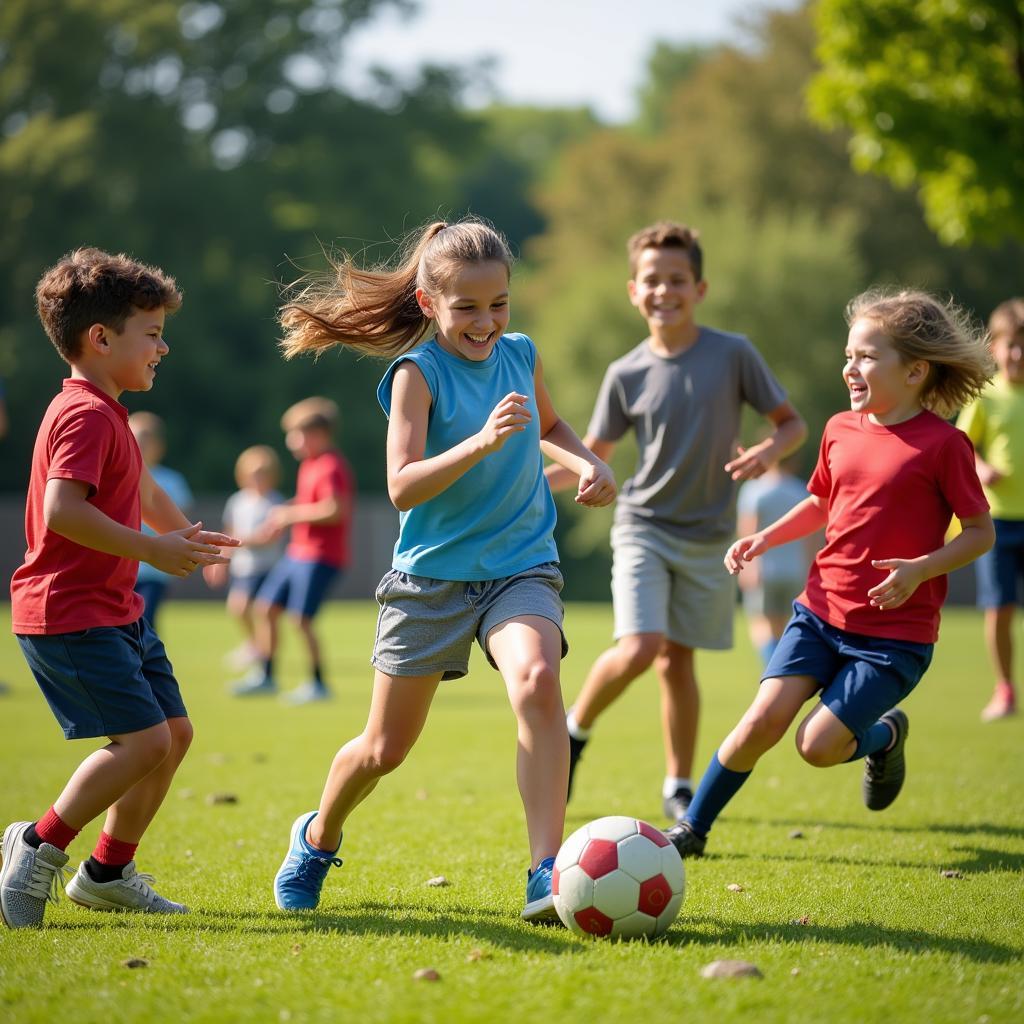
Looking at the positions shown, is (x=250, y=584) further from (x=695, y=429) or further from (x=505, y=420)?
(x=505, y=420)

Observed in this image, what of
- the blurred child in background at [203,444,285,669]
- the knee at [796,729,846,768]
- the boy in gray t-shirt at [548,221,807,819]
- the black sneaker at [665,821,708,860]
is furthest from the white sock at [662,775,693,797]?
the blurred child in background at [203,444,285,669]

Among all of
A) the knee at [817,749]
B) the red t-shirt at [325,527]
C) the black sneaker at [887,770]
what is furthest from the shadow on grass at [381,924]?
the red t-shirt at [325,527]

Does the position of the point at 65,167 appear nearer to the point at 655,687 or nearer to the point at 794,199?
the point at 794,199

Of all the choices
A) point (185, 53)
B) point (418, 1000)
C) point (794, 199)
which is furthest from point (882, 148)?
point (185, 53)

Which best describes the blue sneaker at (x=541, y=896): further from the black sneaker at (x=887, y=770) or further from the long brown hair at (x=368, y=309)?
the black sneaker at (x=887, y=770)

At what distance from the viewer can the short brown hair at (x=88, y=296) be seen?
15.6 feet

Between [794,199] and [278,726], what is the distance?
3337 cm

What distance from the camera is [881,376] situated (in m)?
5.25

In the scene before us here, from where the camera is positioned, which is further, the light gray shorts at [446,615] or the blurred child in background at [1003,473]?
the blurred child in background at [1003,473]

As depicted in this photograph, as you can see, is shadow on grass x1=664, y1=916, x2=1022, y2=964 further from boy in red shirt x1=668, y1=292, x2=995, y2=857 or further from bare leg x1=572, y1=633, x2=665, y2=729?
bare leg x1=572, y1=633, x2=665, y2=729

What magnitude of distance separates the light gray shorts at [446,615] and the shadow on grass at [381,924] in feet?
2.64

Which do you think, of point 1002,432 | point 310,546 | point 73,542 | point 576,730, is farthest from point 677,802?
point 310,546

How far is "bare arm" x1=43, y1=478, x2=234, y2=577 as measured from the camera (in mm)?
4359

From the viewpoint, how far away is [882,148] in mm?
16062
